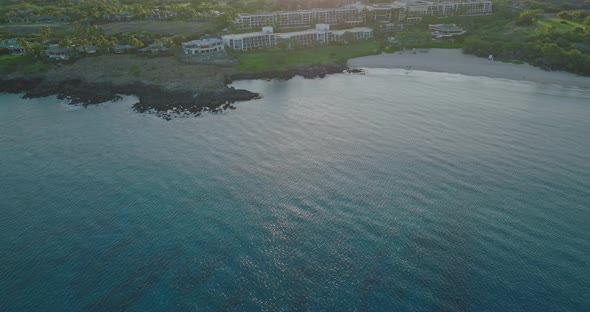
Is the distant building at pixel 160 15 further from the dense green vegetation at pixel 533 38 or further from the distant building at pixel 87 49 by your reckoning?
the dense green vegetation at pixel 533 38

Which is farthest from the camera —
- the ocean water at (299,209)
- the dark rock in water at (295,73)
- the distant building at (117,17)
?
the distant building at (117,17)

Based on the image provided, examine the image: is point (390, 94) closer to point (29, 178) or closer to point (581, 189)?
point (581, 189)

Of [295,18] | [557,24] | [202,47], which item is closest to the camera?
[202,47]

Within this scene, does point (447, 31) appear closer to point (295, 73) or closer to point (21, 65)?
point (295, 73)

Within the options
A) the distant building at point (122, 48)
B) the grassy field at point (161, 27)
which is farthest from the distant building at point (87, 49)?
the grassy field at point (161, 27)

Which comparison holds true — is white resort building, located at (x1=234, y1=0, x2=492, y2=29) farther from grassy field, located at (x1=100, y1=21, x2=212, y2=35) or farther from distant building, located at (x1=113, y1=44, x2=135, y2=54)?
distant building, located at (x1=113, y1=44, x2=135, y2=54)

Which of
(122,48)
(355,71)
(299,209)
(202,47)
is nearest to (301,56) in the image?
(355,71)

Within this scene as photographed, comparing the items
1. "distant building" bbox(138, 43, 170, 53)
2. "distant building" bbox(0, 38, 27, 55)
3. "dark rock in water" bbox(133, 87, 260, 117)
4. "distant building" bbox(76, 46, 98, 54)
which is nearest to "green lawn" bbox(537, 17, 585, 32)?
"dark rock in water" bbox(133, 87, 260, 117)
